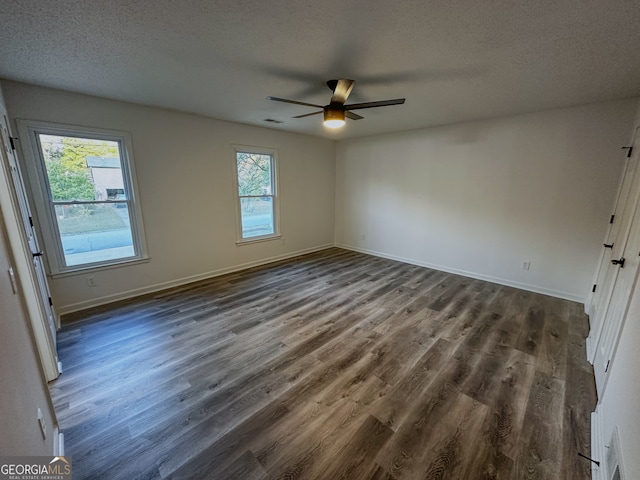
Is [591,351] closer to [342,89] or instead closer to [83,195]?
[342,89]

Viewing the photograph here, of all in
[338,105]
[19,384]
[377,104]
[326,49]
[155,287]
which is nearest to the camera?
[19,384]

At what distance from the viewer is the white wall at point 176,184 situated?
9.93 feet

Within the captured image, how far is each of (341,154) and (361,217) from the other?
4.94 ft

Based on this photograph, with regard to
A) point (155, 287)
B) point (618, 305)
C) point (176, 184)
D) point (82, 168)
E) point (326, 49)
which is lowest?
point (155, 287)

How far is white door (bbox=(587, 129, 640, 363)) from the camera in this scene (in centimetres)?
235

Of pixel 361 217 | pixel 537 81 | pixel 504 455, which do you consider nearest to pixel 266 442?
pixel 504 455

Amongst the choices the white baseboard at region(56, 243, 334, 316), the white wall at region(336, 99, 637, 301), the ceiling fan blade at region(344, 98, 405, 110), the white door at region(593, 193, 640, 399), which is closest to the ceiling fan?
the ceiling fan blade at region(344, 98, 405, 110)

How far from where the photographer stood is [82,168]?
3.11 meters

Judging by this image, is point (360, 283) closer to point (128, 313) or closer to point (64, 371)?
point (128, 313)

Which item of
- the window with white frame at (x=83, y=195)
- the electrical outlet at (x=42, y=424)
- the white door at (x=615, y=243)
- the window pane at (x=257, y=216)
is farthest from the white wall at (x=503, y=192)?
the electrical outlet at (x=42, y=424)

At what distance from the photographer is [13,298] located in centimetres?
133

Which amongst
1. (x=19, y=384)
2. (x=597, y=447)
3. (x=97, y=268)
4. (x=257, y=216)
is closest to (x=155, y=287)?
(x=97, y=268)

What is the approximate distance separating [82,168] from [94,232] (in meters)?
0.77

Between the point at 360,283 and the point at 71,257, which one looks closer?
the point at 71,257
